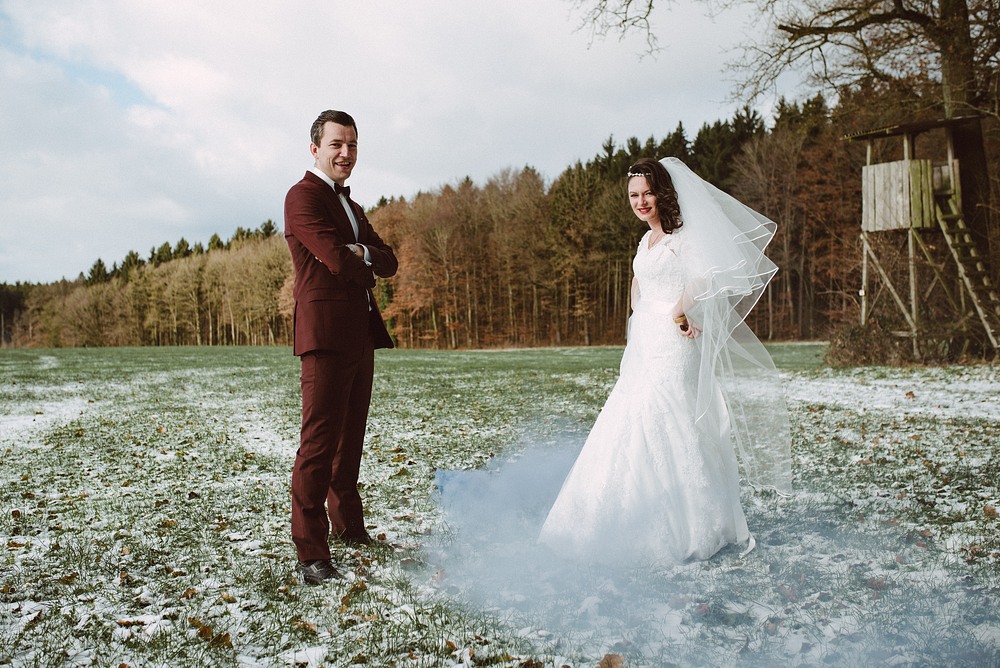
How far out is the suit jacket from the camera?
3.95 metres

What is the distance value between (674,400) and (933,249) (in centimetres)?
1624

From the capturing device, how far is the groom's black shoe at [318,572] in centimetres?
411

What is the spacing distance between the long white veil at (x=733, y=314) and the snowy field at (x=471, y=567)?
2.23ft

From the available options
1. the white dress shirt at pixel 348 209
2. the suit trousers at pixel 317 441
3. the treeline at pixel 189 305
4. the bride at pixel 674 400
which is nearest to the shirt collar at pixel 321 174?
the white dress shirt at pixel 348 209

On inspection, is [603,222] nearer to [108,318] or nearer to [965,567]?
[965,567]

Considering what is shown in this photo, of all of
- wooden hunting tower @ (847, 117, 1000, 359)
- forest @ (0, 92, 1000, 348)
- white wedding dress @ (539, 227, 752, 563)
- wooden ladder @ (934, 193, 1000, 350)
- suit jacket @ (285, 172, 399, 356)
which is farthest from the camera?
forest @ (0, 92, 1000, 348)

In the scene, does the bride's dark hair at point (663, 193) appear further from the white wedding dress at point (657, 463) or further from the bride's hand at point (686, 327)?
the bride's hand at point (686, 327)

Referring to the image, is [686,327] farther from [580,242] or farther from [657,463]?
[580,242]

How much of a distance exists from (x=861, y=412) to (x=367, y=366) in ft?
29.1

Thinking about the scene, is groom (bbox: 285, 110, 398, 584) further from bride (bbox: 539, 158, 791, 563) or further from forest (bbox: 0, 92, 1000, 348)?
forest (bbox: 0, 92, 1000, 348)

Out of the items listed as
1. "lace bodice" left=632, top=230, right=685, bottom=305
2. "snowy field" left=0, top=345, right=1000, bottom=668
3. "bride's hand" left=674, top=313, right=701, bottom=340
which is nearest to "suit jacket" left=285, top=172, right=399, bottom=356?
"snowy field" left=0, top=345, right=1000, bottom=668

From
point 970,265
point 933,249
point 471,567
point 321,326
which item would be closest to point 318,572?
point 471,567

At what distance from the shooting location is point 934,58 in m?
17.2

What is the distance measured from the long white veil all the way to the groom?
207 centimetres
